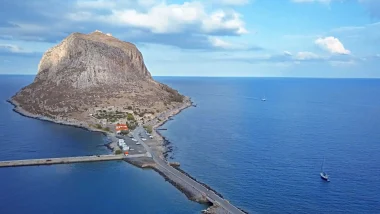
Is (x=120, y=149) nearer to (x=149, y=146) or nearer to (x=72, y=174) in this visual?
(x=149, y=146)

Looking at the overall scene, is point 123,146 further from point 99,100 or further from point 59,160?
point 99,100

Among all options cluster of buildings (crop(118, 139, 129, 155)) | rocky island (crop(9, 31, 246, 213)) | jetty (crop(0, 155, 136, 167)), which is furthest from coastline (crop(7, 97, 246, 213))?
jetty (crop(0, 155, 136, 167))

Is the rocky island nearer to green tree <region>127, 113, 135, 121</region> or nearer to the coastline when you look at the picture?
green tree <region>127, 113, 135, 121</region>

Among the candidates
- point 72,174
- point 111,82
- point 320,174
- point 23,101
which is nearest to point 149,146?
point 72,174

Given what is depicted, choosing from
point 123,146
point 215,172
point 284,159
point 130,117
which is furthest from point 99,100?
point 284,159

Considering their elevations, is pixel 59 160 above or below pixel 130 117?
below

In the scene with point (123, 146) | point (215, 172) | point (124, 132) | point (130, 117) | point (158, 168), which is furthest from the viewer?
point (130, 117)

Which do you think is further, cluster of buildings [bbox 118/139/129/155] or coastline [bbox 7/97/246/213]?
cluster of buildings [bbox 118/139/129/155]

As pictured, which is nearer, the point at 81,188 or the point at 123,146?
the point at 81,188

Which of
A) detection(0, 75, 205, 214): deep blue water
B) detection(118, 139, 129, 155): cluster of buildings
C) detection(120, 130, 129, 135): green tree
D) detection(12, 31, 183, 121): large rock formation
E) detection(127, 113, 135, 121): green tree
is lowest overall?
detection(0, 75, 205, 214): deep blue water
